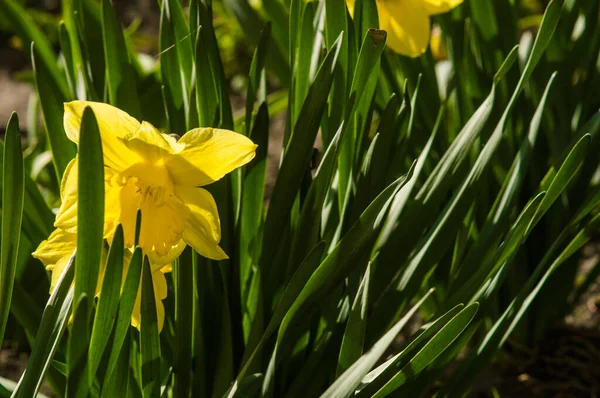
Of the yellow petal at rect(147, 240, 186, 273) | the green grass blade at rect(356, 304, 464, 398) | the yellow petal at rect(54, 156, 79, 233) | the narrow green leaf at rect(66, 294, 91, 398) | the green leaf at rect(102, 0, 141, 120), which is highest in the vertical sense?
the green leaf at rect(102, 0, 141, 120)

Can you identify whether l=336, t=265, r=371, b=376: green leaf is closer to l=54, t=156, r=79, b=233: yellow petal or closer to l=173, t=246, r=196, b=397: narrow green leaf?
l=173, t=246, r=196, b=397: narrow green leaf

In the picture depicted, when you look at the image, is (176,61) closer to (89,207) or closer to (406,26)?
(406,26)

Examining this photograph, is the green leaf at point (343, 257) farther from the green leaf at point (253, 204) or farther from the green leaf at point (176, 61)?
the green leaf at point (176, 61)

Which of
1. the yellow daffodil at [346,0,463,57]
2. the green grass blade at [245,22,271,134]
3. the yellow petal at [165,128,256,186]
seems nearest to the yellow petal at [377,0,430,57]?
the yellow daffodil at [346,0,463,57]

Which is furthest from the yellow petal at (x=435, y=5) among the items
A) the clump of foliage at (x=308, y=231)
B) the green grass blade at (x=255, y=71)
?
the green grass blade at (x=255, y=71)

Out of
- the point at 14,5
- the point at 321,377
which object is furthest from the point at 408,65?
the point at 14,5

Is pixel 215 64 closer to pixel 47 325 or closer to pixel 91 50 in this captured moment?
pixel 47 325
